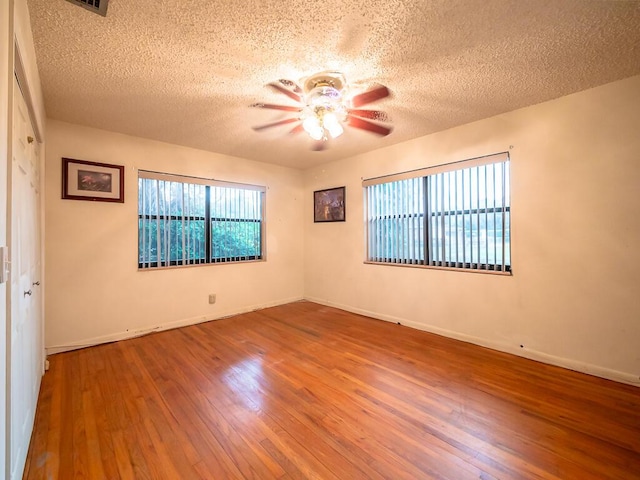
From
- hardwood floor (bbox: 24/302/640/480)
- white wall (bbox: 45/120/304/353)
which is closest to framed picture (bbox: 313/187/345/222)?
white wall (bbox: 45/120/304/353)

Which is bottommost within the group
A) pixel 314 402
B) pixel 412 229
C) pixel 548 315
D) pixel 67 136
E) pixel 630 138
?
pixel 314 402

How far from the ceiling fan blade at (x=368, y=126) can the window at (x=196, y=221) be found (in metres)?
2.08

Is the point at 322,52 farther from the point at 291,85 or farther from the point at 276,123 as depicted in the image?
the point at 276,123

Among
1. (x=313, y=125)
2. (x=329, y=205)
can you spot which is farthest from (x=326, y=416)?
(x=329, y=205)

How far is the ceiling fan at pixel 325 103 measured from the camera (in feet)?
7.22

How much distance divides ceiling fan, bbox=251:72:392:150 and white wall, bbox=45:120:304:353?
5.77 feet

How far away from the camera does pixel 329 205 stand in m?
4.77

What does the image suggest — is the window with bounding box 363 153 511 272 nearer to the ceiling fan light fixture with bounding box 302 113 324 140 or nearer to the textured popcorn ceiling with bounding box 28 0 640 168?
the textured popcorn ceiling with bounding box 28 0 640 168

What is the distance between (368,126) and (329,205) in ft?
5.73

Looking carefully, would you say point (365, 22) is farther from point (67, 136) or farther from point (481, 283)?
point (67, 136)

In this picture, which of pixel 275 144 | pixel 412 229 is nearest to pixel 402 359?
pixel 412 229

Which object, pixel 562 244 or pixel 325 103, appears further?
pixel 562 244

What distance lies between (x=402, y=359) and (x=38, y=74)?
12.5ft

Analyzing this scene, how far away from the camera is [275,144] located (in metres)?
3.78
